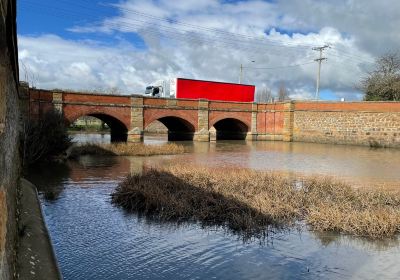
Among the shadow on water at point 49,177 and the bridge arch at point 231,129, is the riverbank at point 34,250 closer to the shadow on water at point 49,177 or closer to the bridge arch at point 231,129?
the shadow on water at point 49,177

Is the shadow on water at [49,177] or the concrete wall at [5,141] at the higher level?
the concrete wall at [5,141]

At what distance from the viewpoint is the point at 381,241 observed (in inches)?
348

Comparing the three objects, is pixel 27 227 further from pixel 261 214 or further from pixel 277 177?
pixel 277 177

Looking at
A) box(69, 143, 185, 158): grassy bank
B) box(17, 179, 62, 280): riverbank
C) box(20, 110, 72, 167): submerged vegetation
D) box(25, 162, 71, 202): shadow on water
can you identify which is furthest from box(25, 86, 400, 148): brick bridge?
box(17, 179, 62, 280): riverbank

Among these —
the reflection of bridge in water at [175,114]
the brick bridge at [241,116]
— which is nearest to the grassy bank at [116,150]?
the reflection of bridge in water at [175,114]

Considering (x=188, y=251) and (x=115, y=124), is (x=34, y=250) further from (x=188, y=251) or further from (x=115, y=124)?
(x=115, y=124)

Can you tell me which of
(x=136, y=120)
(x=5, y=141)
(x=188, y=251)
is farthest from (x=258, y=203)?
(x=136, y=120)

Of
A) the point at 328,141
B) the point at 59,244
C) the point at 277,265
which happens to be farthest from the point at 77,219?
the point at 328,141

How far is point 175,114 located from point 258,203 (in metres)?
31.2

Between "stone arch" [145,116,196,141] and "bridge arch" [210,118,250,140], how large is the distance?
329 centimetres

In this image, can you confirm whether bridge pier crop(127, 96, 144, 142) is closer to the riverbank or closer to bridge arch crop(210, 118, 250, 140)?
→ bridge arch crop(210, 118, 250, 140)

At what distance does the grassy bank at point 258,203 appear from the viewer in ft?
31.2

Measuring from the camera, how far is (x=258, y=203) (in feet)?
34.8

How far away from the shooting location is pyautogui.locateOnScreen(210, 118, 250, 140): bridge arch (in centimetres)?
4775
